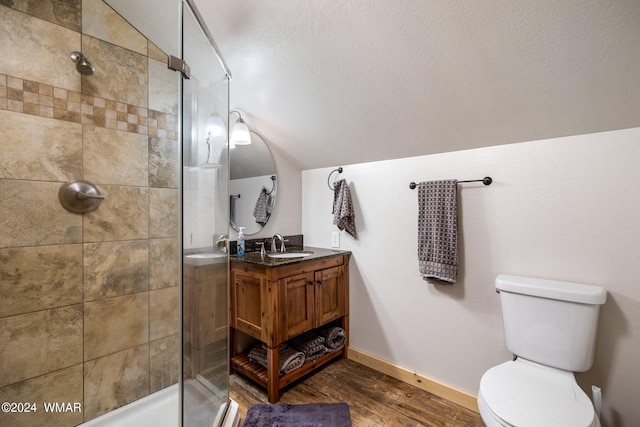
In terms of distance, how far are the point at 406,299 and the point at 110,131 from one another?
2115mm

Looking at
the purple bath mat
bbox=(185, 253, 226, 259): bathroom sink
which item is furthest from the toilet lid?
bbox=(185, 253, 226, 259): bathroom sink

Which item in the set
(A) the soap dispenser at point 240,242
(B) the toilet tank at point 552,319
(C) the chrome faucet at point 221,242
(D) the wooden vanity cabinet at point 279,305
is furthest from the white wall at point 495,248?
(C) the chrome faucet at point 221,242

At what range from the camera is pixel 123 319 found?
1542 mm

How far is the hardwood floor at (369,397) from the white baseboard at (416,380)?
0.10 ft

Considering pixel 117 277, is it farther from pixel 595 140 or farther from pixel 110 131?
pixel 595 140

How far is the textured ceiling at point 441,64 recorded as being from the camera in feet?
3.51

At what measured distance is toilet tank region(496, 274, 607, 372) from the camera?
128 centimetres

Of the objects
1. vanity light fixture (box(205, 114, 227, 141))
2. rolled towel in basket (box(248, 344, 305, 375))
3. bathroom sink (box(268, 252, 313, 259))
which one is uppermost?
vanity light fixture (box(205, 114, 227, 141))

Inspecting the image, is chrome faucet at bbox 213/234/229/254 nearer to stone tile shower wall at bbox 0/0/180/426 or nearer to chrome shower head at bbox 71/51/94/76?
stone tile shower wall at bbox 0/0/180/426

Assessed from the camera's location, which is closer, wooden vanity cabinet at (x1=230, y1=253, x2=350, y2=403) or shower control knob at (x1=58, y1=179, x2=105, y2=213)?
shower control knob at (x1=58, y1=179, x2=105, y2=213)

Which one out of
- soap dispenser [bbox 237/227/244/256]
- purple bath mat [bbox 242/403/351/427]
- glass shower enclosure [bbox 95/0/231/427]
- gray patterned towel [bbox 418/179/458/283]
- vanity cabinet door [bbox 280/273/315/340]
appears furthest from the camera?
soap dispenser [bbox 237/227/244/256]

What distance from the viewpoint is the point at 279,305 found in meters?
1.80

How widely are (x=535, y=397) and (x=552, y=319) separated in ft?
1.33

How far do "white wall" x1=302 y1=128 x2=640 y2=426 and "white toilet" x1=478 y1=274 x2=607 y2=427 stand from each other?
14cm
